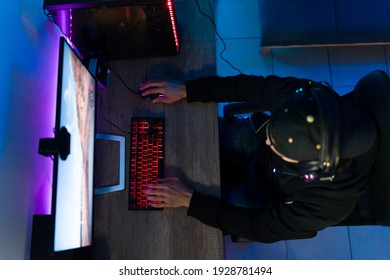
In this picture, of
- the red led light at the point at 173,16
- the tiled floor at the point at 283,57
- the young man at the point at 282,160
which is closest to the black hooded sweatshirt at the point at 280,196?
the young man at the point at 282,160

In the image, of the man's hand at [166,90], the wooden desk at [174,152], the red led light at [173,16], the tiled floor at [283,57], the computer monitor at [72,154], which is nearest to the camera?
the computer monitor at [72,154]

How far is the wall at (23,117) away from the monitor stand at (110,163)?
0.56ft

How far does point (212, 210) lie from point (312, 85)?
0.52 meters

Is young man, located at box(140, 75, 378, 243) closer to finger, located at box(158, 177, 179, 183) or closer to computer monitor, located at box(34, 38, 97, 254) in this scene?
finger, located at box(158, 177, 179, 183)

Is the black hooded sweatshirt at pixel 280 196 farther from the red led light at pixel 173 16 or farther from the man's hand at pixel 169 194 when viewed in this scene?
the red led light at pixel 173 16

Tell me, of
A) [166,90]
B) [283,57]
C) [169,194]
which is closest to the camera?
[169,194]

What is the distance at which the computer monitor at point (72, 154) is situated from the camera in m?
0.80

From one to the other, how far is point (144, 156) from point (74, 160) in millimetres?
319

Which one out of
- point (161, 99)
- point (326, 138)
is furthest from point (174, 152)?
point (326, 138)

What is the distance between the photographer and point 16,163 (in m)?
0.96

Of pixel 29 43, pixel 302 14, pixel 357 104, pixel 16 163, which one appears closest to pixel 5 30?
pixel 29 43

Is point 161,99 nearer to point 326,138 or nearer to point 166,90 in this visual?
point 166,90

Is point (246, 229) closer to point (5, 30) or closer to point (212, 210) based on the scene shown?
point (212, 210)

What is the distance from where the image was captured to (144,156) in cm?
119
